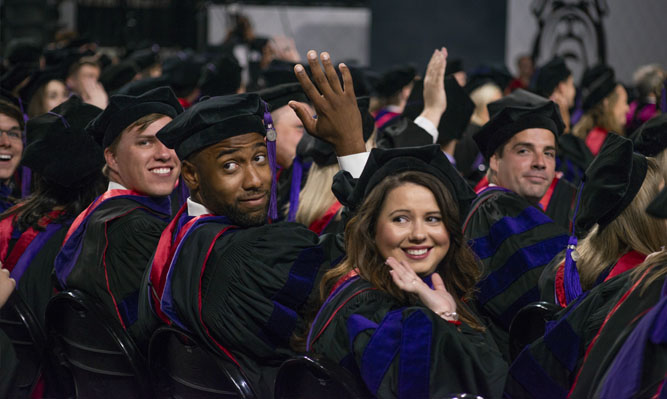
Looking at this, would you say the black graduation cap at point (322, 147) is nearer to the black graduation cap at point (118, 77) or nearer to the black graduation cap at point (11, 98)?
the black graduation cap at point (11, 98)

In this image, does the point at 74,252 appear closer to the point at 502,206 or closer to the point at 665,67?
the point at 502,206

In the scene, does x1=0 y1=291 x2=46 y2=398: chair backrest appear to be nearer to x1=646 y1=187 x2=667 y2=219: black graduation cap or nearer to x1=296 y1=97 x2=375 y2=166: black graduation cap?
→ x1=296 y1=97 x2=375 y2=166: black graduation cap

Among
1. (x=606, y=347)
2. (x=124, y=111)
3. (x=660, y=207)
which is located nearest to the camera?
(x=660, y=207)

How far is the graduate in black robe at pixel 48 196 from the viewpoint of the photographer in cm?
359

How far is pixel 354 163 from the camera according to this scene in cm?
287

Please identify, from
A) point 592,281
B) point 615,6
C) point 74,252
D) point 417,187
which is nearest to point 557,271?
point 592,281

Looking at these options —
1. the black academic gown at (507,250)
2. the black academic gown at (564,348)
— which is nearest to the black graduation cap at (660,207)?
the black academic gown at (564,348)

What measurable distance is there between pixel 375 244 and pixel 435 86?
1477 mm

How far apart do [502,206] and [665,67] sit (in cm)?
1052

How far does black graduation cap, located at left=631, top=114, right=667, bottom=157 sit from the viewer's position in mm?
3098

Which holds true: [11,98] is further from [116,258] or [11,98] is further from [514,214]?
[514,214]

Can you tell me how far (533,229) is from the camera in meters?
3.72

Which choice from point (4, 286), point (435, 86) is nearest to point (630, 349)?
point (4, 286)

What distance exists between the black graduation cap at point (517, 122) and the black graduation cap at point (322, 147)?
514mm
